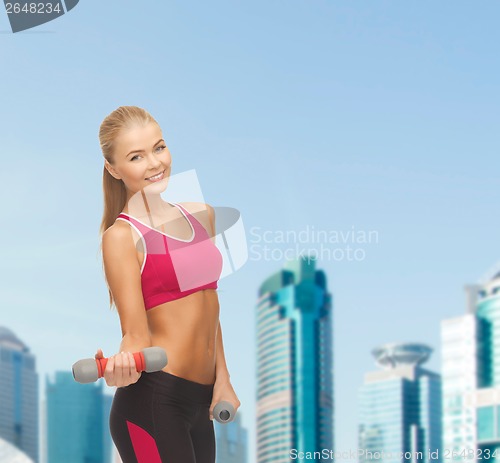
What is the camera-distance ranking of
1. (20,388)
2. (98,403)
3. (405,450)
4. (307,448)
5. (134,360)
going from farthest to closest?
(20,388)
(405,450)
(98,403)
(307,448)
(134,360)

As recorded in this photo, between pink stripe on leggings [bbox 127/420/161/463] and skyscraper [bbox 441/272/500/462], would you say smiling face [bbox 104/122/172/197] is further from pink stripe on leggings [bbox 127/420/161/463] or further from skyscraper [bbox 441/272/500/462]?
skyscraper [bbox 441/272/500/462]

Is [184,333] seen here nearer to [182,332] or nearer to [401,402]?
[182,332]

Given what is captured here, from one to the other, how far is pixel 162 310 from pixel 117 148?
0.51m

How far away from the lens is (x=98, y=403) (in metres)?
75.7

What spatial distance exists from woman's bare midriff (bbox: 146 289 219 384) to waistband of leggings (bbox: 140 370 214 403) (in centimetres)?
2

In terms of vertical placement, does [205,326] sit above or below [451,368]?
below

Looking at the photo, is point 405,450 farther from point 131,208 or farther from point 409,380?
point 131,208

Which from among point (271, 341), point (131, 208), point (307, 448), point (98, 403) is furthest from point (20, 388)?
point (131, 208)

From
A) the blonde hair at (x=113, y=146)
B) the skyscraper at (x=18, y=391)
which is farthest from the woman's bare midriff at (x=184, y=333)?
the skyscraper at (x=18, y=391)

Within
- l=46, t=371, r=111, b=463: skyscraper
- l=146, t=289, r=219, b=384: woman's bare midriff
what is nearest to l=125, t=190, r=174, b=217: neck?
l=146, t=289, r=219, b=384: woman's bare midriff

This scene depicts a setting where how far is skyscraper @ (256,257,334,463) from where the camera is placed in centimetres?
6138

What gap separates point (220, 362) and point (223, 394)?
112mm

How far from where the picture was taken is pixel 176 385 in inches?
111

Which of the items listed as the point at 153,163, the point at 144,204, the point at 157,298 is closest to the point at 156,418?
the point at 157,298
